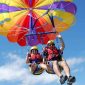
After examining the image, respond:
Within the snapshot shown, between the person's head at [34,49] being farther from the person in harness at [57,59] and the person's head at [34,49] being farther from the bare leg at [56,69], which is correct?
the bare leg at [56,69]

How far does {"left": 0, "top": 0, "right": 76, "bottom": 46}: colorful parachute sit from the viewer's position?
69.4 feet

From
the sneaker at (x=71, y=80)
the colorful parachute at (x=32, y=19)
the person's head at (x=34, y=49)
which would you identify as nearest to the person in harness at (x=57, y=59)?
the sneaker at (x=71, y=80)

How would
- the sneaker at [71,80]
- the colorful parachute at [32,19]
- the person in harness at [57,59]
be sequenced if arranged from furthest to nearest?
1. the colorful parachute at [32,19]
2. the person in harness at [57,59]
3. the sneaker at [71,80]

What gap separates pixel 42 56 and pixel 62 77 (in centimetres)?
229

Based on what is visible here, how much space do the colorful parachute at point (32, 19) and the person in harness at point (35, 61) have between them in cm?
141

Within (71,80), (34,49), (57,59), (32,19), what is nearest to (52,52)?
(57,59)

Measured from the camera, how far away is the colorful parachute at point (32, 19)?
833 inches

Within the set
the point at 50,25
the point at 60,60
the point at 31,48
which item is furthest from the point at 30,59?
the point at 50,25

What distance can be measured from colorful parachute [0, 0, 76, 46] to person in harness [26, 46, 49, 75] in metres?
1.41

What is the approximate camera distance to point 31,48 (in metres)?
19.6

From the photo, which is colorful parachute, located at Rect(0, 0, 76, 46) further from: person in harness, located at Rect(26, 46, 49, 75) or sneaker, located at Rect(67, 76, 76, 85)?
sneaker, located at Rect(67, 76, 76, 85)

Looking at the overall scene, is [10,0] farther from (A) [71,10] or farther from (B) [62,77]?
(B) [62,77]

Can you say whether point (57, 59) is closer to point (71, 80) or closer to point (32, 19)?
point (71, 80)

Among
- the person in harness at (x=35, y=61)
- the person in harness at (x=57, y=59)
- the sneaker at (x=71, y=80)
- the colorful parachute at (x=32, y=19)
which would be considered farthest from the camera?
the colorful parachute at (x=32, y=19)
